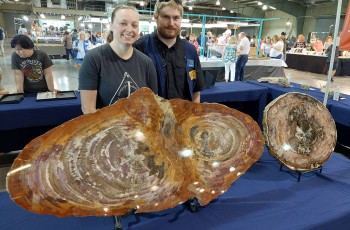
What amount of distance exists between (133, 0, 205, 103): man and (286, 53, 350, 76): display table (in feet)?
29.2

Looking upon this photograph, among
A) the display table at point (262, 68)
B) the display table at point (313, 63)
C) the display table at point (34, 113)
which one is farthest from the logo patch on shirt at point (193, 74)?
the display table at point (313, 63)

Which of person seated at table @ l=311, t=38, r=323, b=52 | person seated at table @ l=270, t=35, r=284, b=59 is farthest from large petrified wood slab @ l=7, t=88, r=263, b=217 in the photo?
person seated at table @ l=311, t=38, r=323, b=52

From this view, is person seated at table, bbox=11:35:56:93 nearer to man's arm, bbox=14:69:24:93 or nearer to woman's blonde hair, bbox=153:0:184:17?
man's arm, bbox=14:69:24:93

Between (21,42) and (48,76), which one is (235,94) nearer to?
(48,76)

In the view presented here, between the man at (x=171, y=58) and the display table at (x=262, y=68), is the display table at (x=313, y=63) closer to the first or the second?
the display table at (x=262, y=68)

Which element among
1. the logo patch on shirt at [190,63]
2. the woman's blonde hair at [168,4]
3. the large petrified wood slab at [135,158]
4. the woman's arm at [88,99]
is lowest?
the large petrified wood slab at [135,158]

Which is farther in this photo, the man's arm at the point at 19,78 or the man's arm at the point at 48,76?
the man's arm at the point at 48,76

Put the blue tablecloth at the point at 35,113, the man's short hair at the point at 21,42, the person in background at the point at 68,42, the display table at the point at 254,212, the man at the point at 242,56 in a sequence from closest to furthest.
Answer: the display table at the point at 254,212
the blue tablecloth at the point at 35,113
the man's short hair at the point at 21,42
the man at the point at 242,56
the person in background at the point at 68,42

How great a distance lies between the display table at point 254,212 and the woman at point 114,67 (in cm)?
45

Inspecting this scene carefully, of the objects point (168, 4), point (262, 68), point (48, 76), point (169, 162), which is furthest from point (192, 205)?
point (262, 68)

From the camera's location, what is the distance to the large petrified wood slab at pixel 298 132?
3.87 feet

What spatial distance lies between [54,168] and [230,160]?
61 cm

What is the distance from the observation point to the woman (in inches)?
40.7

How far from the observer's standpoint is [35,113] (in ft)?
6.54
